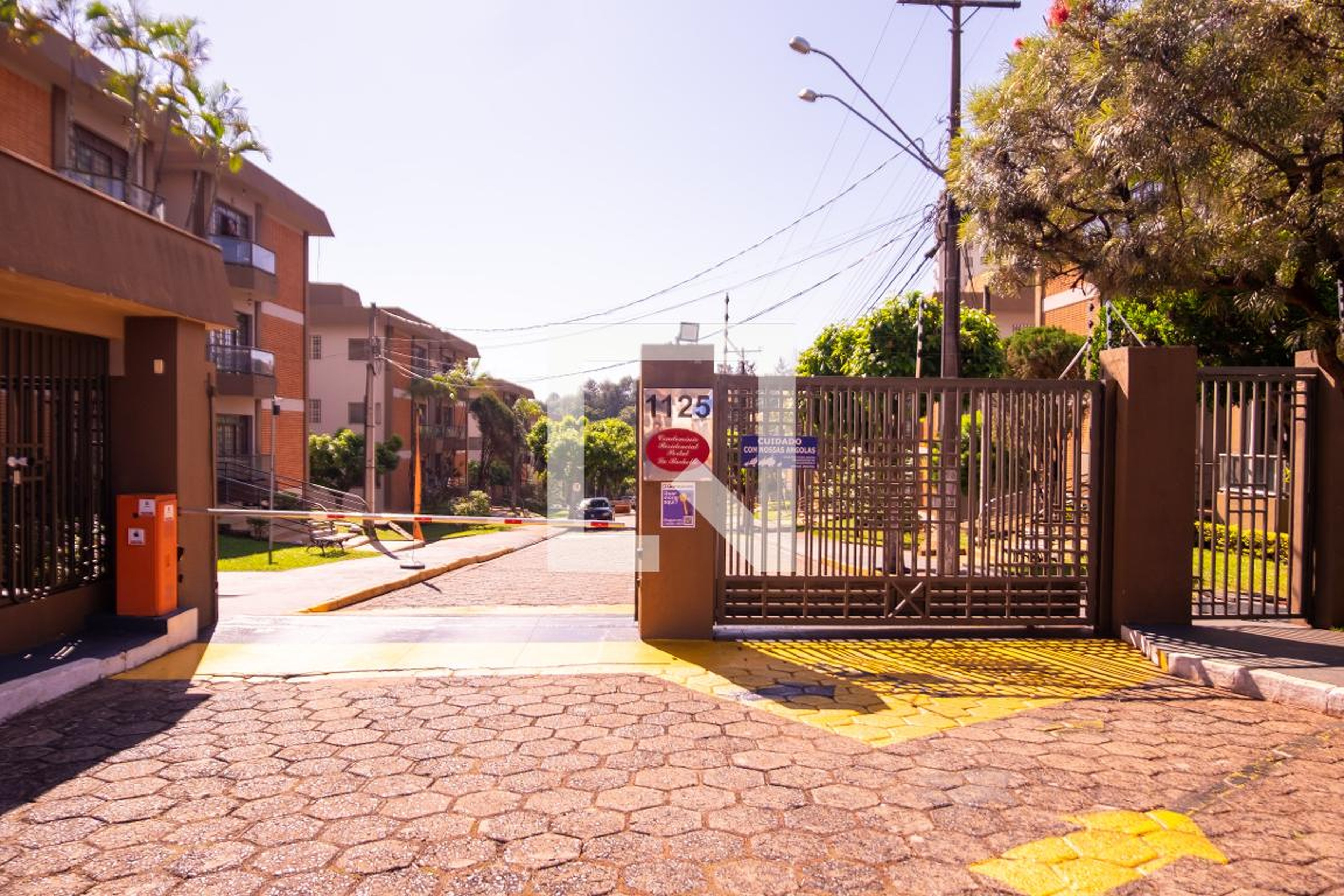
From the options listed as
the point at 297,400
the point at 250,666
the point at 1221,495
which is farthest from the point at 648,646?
the point at 297,400

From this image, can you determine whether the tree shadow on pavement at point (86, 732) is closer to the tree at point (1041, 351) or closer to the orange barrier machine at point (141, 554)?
the orange barrier machine at point (141, 554)

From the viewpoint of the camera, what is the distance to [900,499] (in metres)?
8.02

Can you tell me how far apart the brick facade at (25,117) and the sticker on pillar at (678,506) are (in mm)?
16752

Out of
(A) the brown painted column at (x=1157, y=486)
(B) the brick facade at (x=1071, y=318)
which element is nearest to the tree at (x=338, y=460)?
(B) the brick facade at (x=1071, y=318)

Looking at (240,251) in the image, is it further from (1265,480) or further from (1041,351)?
(1265,480)

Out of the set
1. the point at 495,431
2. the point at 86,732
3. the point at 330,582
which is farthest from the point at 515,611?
the point at 495,431

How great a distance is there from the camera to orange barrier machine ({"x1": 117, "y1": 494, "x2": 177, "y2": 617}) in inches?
289

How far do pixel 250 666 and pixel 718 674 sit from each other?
3718mm

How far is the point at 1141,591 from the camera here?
26.3 feet

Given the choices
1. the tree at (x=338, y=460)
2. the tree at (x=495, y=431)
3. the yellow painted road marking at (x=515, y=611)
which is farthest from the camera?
the tree at (x=495, y=431)

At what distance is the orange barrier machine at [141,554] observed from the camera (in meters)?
7.34

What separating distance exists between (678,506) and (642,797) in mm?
3578

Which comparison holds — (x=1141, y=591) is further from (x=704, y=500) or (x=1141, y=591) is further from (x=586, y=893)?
(x=586, y=893)

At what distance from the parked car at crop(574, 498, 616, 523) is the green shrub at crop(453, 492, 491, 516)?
182 inches
